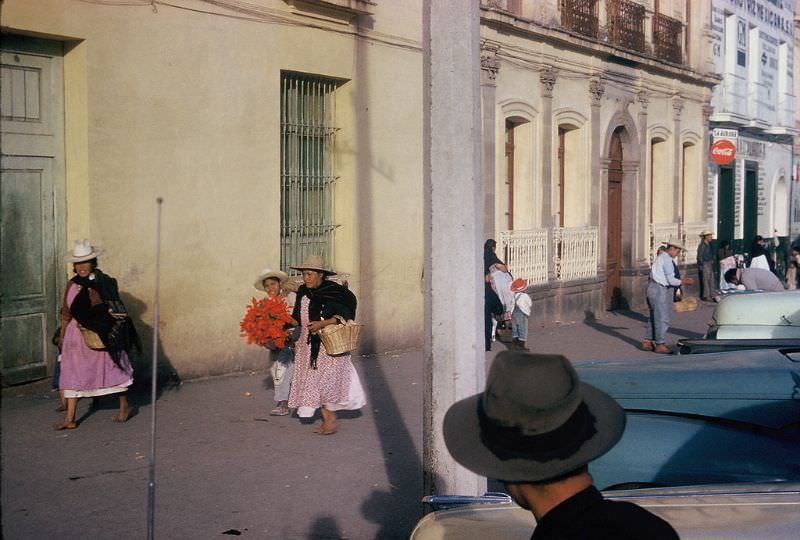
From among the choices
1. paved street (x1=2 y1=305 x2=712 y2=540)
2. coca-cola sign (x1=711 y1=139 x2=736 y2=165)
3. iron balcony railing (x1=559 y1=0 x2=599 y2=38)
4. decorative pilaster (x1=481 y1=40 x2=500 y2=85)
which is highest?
iron balcony railing (x1=559 y1=0 x2=599 y2=38)

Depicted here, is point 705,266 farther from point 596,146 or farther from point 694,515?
point 694,515

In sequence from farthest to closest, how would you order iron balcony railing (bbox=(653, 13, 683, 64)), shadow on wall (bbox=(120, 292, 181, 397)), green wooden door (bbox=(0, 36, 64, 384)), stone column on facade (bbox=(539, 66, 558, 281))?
iron balcony railing (bbox=(653, 13, 683, 64))
stone column on facade (bbox=(539, 66, 558, 281))
shadow on wall (bbox=(120, 292, 181, 397))
green wooden door (bbox=(0, 36, 64, 384))

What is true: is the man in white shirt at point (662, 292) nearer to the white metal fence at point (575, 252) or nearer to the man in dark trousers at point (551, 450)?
the white metal fence at point (575, 252)

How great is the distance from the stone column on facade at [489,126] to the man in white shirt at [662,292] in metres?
2.97

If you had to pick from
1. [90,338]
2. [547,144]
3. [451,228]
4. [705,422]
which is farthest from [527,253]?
[705,422]

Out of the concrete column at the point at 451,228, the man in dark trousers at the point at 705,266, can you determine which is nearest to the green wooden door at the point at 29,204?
the concrete column at the point at 451,228

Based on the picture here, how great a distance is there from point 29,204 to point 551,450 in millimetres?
9154

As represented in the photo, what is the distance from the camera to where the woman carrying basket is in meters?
9.04

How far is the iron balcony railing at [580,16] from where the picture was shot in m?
19.6

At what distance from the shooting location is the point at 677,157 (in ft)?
82.6

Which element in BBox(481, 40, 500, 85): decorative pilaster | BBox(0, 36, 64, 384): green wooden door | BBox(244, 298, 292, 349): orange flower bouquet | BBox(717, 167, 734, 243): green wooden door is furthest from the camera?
BBox(717, 167, 734, 243): green wooden door

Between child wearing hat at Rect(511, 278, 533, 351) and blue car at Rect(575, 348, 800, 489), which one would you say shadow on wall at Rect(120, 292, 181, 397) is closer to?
child wearing hat at Rect(511, 278, 533, 351)

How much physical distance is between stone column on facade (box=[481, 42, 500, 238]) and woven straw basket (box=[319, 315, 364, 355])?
810 cm

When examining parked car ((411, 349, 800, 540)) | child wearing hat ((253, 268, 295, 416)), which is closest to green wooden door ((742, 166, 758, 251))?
child wearing hat ((253, 268, 295, 416))
